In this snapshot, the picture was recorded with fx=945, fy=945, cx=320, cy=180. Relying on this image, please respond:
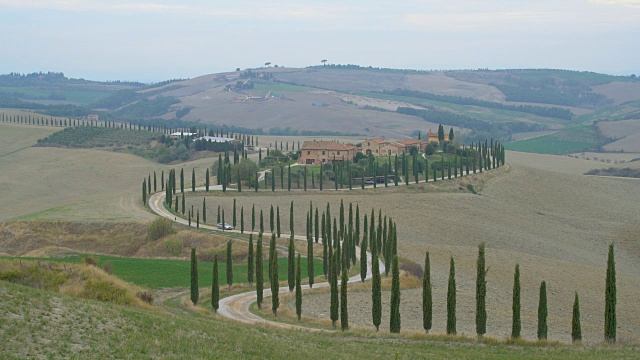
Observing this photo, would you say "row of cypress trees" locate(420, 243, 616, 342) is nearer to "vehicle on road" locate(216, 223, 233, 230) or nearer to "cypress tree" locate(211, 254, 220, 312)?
"cypress tree" locate(211, 254, 220, 312)

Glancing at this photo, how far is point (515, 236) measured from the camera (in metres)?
77.1

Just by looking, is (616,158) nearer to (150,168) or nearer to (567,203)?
(567,203)

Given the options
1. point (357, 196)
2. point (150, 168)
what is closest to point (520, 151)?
point (150, 168)

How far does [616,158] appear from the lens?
160 meters

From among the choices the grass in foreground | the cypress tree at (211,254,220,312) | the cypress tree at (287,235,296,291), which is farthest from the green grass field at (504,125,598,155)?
the grass in foreground

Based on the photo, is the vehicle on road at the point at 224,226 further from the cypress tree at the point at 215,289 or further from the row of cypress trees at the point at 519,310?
the row of cypress trees at the point at 519,310

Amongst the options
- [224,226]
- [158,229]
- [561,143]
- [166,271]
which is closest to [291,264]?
[166,271]

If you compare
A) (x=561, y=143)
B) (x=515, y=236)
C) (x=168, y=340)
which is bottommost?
(x=515, y=236)

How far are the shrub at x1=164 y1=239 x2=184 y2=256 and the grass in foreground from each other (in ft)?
105

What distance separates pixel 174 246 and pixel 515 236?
93.4 feet

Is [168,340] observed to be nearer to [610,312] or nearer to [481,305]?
[481,305]

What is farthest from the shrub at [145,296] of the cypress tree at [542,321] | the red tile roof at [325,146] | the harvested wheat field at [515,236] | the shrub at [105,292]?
the red tile roof at [325,146]

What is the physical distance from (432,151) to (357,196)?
2791 cm

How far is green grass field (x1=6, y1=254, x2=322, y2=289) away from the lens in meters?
48.8
